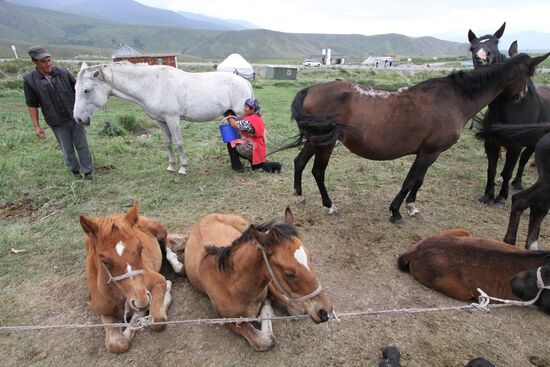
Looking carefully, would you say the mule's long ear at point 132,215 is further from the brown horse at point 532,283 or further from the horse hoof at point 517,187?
the horse hoof at point 517,187

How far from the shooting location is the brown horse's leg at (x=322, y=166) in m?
4.98

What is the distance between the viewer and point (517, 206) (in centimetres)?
427

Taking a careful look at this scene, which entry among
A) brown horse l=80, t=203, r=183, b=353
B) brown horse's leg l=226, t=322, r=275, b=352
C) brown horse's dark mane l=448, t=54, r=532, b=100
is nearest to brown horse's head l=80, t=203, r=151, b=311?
brown horse l=80, t=203, r=183, b=353

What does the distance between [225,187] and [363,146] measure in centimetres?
278

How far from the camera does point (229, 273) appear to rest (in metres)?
2.82

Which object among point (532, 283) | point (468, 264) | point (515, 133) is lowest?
point (468, 264)

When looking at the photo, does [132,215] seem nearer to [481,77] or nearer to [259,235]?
[259,235]

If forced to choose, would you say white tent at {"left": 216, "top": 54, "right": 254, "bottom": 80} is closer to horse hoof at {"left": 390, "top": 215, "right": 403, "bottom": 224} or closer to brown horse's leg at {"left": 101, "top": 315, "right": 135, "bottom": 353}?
horse hoof at {"left": 390, "top": 215, "right": 403, "bottom": 224}

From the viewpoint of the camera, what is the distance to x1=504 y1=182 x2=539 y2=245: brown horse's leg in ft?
13.7

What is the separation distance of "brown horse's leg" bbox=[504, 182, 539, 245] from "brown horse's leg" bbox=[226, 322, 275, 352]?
3.48 metres

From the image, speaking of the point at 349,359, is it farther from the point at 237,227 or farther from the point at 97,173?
the point at 97,173

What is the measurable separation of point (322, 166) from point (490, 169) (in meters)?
2.95

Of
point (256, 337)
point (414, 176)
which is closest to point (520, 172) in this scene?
point (414, 176)

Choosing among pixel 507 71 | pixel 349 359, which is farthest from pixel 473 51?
pixel 349 359
